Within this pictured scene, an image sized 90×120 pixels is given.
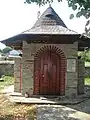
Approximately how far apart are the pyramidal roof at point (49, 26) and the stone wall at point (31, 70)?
69 centimetres

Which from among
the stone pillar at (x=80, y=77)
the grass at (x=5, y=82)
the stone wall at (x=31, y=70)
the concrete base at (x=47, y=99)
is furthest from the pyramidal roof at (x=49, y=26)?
the grass at (x=5, y=82)

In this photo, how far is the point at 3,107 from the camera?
1197 centimetres

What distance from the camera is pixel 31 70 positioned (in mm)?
14648

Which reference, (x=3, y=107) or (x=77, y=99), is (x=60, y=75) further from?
(x=3, y=107)

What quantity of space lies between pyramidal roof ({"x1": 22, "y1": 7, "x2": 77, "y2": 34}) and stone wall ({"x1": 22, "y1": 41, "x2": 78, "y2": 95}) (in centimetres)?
69

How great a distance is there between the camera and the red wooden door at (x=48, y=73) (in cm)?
1489

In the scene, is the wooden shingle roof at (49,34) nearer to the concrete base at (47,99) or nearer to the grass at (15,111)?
the concrete base at (47,99)

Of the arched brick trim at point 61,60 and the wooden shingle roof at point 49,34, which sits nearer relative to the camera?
the wooden shingle roof at point 49,34

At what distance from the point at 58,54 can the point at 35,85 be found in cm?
184

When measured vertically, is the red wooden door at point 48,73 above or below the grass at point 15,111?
above

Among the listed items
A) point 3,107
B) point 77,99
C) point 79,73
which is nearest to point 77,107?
point 77,99

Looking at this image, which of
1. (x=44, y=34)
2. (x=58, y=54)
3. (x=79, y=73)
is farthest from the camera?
(x=79, y=73)

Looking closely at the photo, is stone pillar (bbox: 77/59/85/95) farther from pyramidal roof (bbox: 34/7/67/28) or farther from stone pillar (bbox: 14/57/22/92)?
stone pillar (bbox: 14/57/22/92)

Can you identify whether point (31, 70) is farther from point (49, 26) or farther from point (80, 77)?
point (80, 77)
